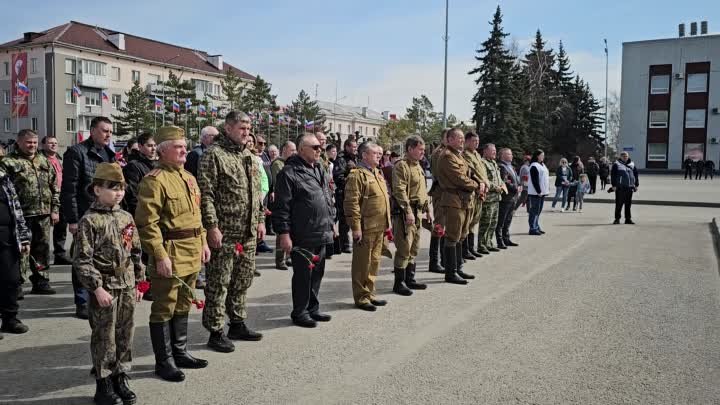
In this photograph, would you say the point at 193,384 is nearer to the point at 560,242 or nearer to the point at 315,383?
the point at 315,383

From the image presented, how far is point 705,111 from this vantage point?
55.2 metres

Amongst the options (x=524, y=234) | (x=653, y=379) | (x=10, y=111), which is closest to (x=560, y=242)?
(x=524, y=234)

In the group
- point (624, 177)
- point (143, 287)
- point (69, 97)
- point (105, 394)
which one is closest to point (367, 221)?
point (143, 287)

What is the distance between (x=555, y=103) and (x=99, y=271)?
70.6 m

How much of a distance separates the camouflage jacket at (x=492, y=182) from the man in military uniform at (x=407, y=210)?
2983mm

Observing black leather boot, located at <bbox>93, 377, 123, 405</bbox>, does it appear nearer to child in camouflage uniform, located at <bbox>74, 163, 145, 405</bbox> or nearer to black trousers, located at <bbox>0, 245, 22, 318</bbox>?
child in camouflage uniform, located at <bbox>74, 163, 145, 405</bbox>

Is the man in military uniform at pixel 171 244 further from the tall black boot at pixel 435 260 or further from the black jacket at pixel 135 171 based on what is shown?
the tall black boot at pixel 435 260

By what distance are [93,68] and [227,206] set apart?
217 feet

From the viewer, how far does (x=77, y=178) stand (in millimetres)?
6438

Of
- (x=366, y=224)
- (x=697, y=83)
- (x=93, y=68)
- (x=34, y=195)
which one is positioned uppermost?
(x=93, y=68)

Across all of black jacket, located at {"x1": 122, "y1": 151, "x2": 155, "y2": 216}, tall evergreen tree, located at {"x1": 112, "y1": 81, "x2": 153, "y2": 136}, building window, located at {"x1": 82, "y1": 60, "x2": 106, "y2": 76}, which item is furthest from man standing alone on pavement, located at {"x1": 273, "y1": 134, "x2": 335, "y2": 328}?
building window, located at {"x1": 82, "y1": 60, "x2": 106, "y2": 76}

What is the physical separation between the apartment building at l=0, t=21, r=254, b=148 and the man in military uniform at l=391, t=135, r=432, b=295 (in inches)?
2202

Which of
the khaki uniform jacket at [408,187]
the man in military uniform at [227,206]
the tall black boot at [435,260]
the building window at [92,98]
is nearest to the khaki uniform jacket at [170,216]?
the man in military uniform at [227,206]

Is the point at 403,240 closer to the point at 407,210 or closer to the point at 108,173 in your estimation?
the point at 407,210
